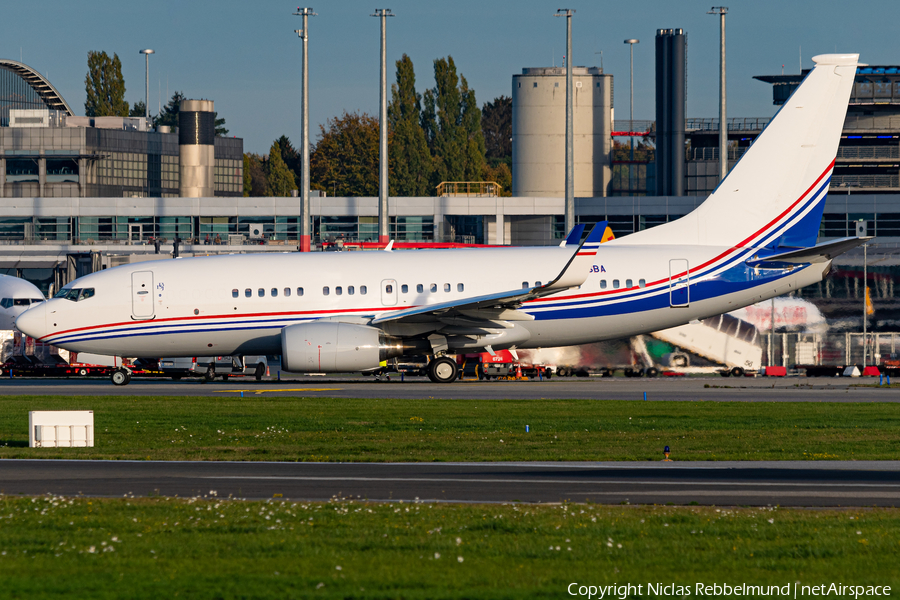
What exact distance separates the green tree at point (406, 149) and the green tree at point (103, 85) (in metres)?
37.2

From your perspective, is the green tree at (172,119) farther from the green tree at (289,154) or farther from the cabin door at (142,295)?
the cabin door at (142,295)

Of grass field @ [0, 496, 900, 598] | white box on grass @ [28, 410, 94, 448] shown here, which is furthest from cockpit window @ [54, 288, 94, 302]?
grass field @ [0, 496, 900, 598]

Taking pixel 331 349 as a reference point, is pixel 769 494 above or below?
below

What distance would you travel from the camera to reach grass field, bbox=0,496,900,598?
9219 millimetres

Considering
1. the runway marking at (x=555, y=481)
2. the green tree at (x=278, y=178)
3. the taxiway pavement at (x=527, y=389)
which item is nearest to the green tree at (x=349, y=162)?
the green tree at (x=278, y=178)

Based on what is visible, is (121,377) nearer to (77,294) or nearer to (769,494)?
(77,294)

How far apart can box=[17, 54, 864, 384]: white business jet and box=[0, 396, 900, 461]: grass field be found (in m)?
5.53

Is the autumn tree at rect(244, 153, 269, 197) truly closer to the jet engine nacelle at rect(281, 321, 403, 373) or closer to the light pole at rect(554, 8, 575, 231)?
the light pole at rect(554, 8, 575, 231)

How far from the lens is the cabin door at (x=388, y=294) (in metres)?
34.4

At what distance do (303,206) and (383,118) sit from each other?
21.5ft

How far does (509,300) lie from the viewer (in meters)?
32.7

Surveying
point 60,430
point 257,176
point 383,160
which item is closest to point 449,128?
point 257,176

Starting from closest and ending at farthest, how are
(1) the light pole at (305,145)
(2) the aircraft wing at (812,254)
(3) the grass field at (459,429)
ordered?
(3) the grass field at (459,429), (2) the aircraft wing at (812,254), (1) the light pole at (305,145)

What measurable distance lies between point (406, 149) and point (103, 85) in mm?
43787
